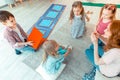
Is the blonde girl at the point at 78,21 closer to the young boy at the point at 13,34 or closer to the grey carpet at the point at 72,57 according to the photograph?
the grey carpet at the point at 72,57

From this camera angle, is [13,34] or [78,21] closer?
[13,34]

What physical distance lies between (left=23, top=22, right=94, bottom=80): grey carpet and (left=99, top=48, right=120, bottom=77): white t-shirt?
0.38 m

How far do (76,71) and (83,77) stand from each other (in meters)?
0.11

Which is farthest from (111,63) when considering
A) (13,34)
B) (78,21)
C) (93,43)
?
(13,34)

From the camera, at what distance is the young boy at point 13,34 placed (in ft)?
A: 5.30

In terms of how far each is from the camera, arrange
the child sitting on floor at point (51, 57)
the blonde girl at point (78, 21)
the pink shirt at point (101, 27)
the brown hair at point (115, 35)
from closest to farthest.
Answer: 1. the brown hair at point (115, 35)
2. the child sitting on floor at point (51, 57)
3. the pink shirt at point (101, 27)
4. the blonde girl at point (78, 21)

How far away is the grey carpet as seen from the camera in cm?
160

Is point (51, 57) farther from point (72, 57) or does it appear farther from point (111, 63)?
point (111, 63)

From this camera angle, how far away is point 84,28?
81.6 inches

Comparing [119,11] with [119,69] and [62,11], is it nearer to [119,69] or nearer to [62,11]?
[62,11]

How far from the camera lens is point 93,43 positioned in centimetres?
148

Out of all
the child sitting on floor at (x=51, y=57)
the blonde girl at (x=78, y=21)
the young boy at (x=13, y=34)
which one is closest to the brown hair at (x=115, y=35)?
the child sitting on floor at (x=51, y=57)

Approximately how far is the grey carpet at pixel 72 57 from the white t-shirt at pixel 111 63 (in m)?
0.38

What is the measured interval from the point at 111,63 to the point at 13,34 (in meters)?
1.17
